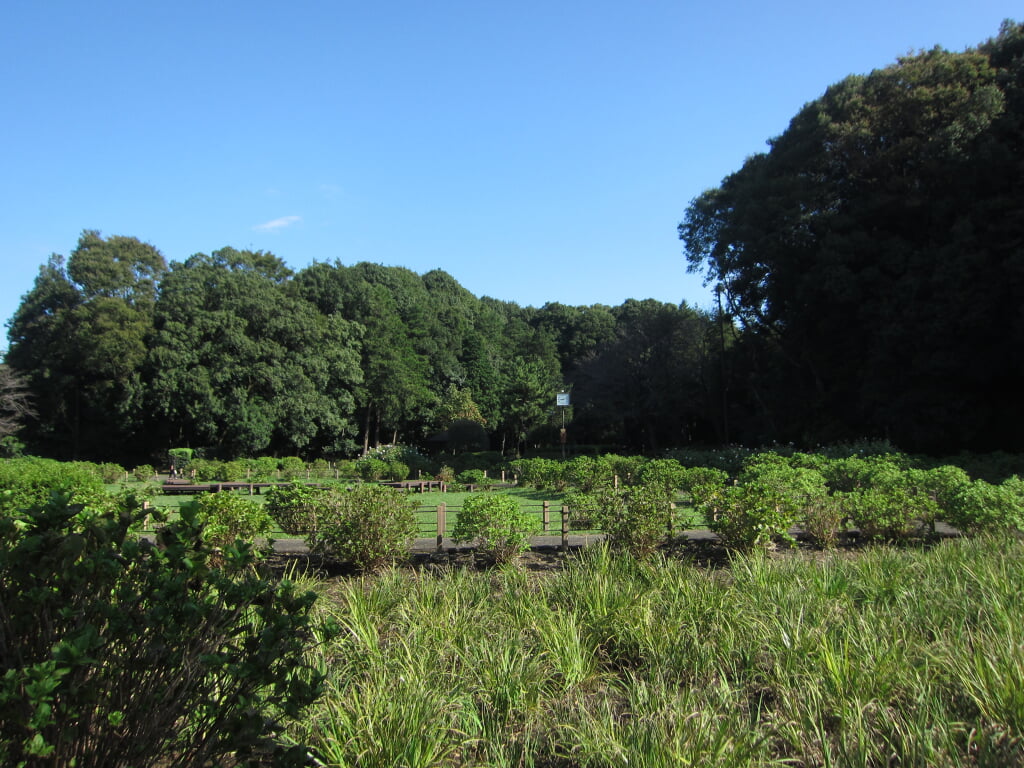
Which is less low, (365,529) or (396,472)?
(365,529)

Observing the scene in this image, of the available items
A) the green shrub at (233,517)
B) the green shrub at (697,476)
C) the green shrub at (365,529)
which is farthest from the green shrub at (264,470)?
the green shrub at (365,529)

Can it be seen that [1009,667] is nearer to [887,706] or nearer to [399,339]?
[887,706]

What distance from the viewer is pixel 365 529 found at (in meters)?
6.88

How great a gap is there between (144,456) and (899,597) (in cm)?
4055

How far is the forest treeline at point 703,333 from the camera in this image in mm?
20203

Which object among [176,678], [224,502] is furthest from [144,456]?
[176,678]

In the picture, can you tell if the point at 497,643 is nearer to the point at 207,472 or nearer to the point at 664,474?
the point at 664,474

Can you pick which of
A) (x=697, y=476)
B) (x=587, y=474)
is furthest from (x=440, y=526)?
(x=587, y=474)

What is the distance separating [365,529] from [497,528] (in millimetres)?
1412

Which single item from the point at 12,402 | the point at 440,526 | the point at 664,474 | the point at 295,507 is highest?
the point at 12,402

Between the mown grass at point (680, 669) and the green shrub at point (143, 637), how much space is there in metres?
0.70

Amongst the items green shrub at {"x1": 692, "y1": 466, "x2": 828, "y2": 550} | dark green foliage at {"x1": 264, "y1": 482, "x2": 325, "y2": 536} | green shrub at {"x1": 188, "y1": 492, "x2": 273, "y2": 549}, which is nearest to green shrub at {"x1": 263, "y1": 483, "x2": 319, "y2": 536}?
dark green foliage at {"x1": 264, "y1": 482, "x2": 325, "y2": 536}

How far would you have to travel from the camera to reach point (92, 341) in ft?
109

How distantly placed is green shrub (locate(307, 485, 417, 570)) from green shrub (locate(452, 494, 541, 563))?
0.63 m
